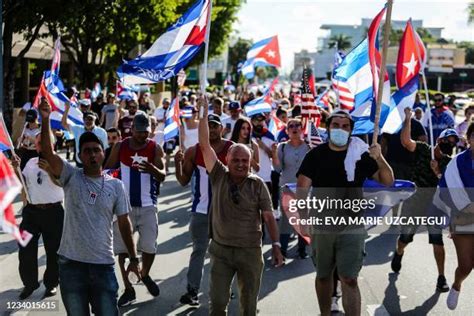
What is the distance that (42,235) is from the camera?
7754mm

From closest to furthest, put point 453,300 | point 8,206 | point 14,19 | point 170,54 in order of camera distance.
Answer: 1. point 8,206
2. point 453,300
3. point 170,54
4. point 14,19

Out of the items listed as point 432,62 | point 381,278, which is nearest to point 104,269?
point 381,278

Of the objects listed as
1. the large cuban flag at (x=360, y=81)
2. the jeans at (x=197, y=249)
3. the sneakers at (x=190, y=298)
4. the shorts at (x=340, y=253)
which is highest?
the large cuban flag at (x=360, y=81)

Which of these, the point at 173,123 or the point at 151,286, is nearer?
the point at 151,286

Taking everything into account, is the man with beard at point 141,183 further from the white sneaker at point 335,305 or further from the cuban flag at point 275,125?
the cuban flag at point 275,125

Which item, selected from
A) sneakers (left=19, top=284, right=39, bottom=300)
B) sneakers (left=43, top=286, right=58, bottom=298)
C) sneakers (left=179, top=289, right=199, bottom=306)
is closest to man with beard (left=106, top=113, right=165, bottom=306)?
sneakers (left=179, top=289, right=199, bottom=306)

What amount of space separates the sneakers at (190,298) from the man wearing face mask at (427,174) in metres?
2.58

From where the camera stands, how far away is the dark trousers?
25.5 feet

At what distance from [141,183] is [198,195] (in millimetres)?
572

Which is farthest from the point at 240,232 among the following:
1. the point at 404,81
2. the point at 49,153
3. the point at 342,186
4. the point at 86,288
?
the point at 404,81

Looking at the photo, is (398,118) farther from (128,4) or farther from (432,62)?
(432,62)

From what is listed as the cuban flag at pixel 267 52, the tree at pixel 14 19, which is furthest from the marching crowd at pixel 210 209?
the cuban flag at pixel 267 52

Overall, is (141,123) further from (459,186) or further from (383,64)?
(459,186)

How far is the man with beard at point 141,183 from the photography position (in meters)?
7.72
